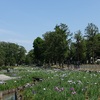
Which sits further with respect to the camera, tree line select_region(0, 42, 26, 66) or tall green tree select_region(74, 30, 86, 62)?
tree line select_region(0, 42, 26, 66)

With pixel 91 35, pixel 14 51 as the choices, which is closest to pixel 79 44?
pixel 91 35

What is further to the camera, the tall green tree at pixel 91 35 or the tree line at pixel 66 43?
the tall green tree at pixel 91 35

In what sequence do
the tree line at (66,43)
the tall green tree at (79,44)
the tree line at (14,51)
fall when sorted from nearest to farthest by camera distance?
the tree line at (66,43)
the tall green tree at (79,44)
the tree line at (14,51)

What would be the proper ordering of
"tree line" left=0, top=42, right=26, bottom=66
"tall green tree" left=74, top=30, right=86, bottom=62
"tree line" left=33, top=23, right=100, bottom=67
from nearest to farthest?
"tree line" left=33, top=23, right=100, bottom=67 → "tall green tree" left=74, top=30, right=86, bottom=62 → "tree line" left=0, top=42, right=26, bottom=66

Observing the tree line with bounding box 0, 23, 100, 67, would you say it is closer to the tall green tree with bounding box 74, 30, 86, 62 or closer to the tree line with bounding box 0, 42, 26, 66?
the tall green tree with bounding box 74, 30, 86, 62

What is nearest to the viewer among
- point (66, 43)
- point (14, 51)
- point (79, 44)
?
point (66, 43)

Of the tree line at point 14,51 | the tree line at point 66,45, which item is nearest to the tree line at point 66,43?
the tree line at point 66,45

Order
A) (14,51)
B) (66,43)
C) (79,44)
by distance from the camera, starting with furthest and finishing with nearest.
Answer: (14,51)
(79,44)
(66,43)

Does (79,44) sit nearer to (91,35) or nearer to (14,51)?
(91,35)

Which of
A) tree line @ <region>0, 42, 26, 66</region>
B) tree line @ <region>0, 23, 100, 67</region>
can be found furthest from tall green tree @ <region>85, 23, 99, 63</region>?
tree line @ <region>0, 42, 26, 66</region>

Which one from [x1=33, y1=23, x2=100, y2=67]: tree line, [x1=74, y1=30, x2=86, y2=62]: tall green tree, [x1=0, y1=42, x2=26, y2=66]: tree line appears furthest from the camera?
[x1=0, y1=42, x2=26, y2=66]: tree line

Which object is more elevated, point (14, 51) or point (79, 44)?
Answer: point (14, 51)

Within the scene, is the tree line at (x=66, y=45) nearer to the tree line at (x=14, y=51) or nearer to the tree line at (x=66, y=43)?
the tree line at (x=66, y=43)

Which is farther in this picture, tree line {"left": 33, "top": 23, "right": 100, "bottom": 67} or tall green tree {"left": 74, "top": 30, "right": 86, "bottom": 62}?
tall green tree {"left": 74, "top": 30, "right": 86, "bottom": 62}
